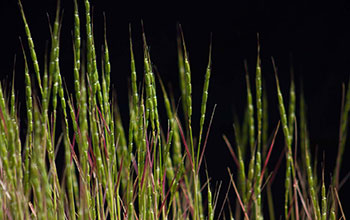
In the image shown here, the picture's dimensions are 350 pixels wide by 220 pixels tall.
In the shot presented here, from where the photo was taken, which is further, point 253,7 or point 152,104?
point 253,7

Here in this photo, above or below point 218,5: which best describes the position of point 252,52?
below

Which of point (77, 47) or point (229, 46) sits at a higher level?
point (229, 46)

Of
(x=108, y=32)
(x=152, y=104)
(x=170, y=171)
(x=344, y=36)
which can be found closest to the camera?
(x=152, y=104)

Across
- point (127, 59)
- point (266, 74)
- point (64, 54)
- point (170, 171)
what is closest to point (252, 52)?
point (266, 74)

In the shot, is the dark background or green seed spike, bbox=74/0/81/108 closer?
green seed spike, bbox=74/0/81/108

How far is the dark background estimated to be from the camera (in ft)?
9.12

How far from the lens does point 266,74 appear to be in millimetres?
2854

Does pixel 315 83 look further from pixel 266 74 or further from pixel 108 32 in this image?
pixel 108 32

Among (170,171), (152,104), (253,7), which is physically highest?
(253,7)

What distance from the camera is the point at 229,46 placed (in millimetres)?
2852

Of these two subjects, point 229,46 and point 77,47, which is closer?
point 77,47

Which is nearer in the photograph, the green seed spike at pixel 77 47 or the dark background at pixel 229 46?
the green seed spike at pixel 77 47

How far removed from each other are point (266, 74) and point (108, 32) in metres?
0.92

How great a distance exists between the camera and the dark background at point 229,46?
2.78m
